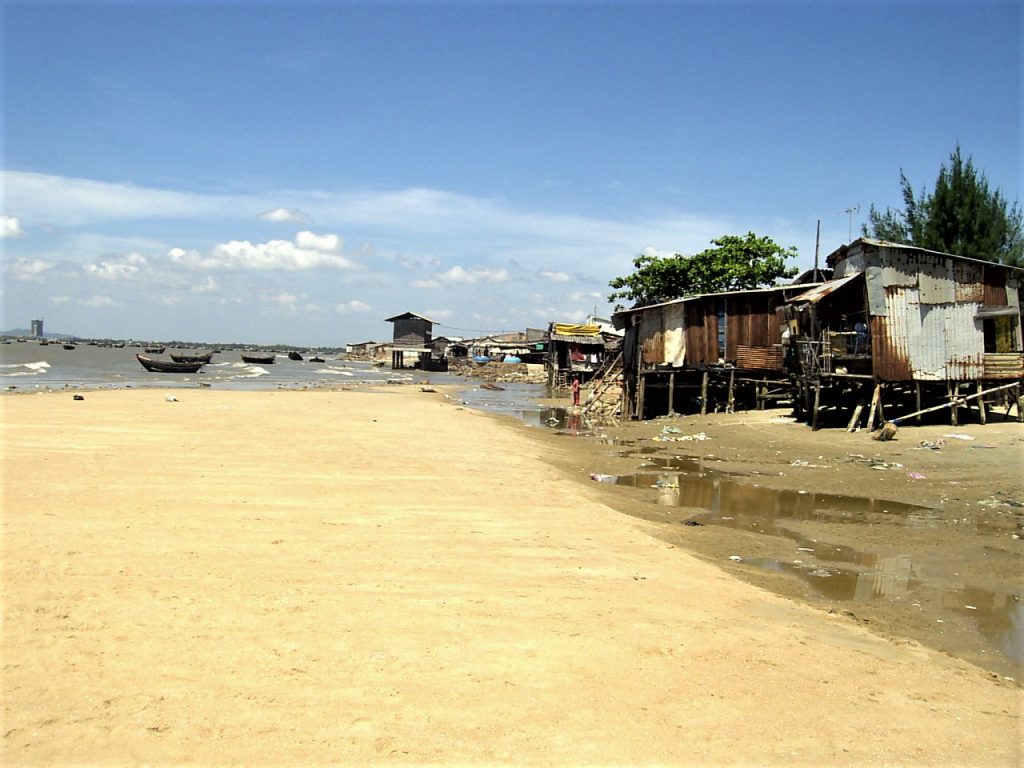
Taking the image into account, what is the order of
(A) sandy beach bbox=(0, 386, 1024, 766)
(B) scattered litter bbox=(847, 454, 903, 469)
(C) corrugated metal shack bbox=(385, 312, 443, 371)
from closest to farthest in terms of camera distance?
(A) sandy beach bbox=(0, 386, 1024, 766), (B) scattered litter bbox=(847, 454, 903, 469), (C) corrugated metal shack bbox=(385, 312, 443, 371)

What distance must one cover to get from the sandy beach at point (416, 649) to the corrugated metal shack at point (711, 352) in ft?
58.1

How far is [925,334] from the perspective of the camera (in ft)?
65.7

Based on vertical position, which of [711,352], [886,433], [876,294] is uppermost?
[876,294]

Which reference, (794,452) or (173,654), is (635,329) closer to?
(794,452)

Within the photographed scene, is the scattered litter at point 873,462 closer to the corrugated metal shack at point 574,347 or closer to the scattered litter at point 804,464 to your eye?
the scattered litter at point 804,464

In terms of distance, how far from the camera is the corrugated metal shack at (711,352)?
26.3m

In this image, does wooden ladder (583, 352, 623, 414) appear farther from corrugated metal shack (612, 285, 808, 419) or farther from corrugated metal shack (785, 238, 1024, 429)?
corrugated metal shack (785, 238, 1024, 429)

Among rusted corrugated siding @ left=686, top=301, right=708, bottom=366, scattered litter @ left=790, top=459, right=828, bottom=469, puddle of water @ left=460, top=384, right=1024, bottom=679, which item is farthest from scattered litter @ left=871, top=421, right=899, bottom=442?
rusted corrugated siding @ left=686, top=301, right=708, bottom=366

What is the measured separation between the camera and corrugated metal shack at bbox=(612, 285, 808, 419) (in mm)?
26297

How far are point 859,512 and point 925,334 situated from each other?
33.9ft

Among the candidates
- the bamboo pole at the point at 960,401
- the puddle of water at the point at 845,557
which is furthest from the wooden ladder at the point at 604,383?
the puddle of water at the point at 845,557

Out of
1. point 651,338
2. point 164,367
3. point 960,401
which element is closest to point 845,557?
point 960,401

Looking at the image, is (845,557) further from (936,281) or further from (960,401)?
(936,281)

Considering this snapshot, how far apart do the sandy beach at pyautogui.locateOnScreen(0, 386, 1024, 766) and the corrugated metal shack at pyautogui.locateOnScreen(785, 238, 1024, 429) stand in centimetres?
1318
